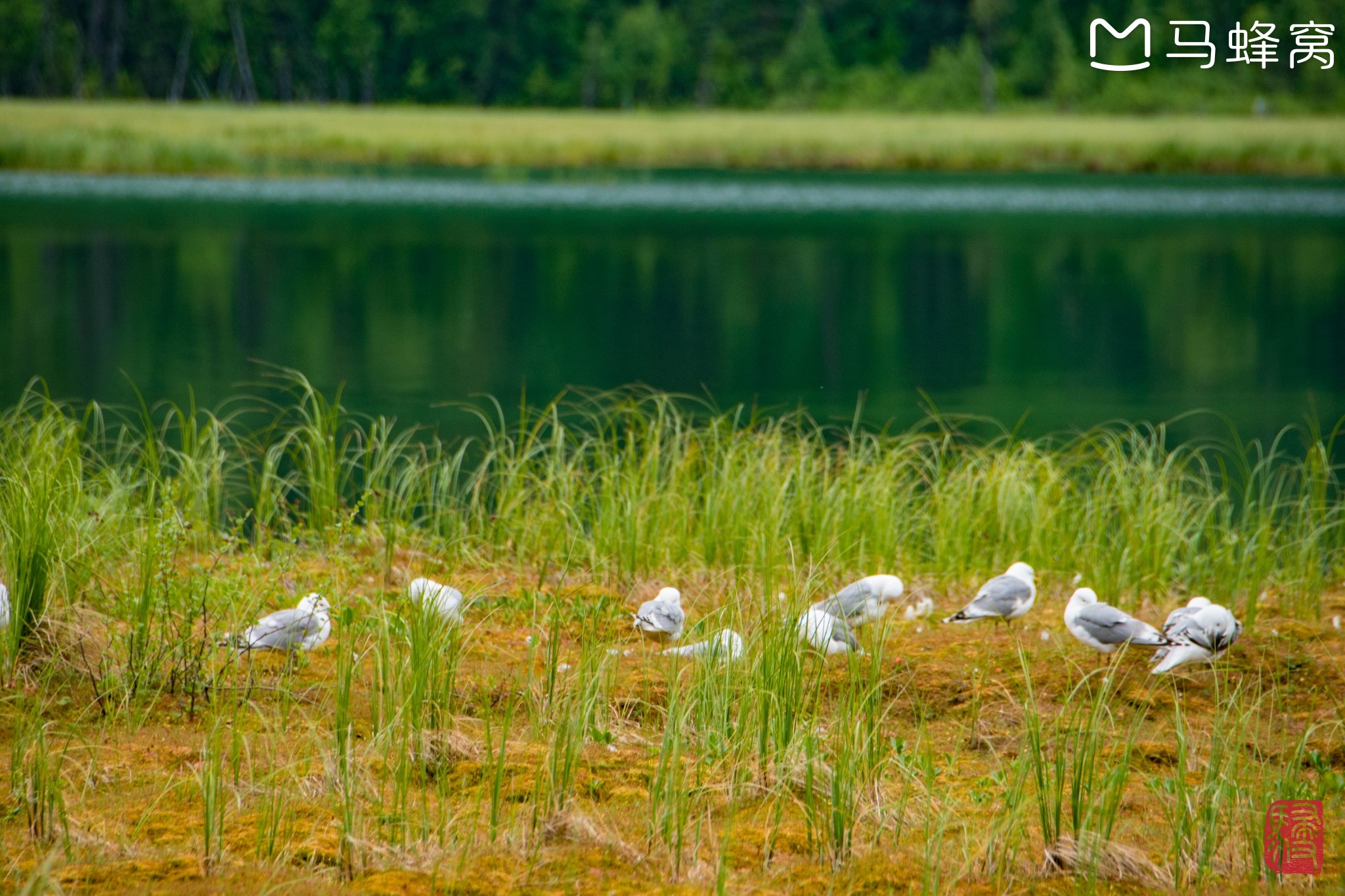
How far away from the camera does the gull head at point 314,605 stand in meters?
3.03

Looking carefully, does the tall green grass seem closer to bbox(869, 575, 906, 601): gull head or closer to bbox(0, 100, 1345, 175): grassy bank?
bbox(869, 575, 906, 601): gull head

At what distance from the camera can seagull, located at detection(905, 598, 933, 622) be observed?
11.9 feet

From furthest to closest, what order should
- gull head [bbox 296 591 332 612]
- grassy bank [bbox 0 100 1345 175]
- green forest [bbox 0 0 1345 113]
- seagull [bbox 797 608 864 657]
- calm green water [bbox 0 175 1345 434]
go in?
green forest [bbox 0 0 1345 113]
grassy bank [bbox 0 100 1345 175]
calm green water [bbox 0 175 1345 434]
gull head [bbox 296 591 332 612]
seagull [bbox 797 608 864 657]

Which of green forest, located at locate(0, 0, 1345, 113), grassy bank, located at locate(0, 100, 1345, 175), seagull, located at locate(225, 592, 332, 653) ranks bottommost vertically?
seagull, located at locate(225, 592, 332, 653)

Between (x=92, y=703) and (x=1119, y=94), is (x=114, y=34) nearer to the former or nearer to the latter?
(x=1119, y=94)

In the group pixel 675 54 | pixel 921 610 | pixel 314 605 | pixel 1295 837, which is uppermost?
pixel 675 54

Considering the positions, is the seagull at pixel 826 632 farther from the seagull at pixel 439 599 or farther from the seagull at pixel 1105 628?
the seagull at pixel 439 599

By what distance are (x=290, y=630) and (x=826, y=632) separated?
1.18 metres

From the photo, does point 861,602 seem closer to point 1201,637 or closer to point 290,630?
point 1201,637

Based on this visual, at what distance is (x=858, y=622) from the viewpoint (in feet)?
10.9

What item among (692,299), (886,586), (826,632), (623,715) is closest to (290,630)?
(623,715)

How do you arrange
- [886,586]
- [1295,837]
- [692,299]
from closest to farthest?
[1295,837], [886,586], [692,299]

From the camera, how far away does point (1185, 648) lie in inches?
122

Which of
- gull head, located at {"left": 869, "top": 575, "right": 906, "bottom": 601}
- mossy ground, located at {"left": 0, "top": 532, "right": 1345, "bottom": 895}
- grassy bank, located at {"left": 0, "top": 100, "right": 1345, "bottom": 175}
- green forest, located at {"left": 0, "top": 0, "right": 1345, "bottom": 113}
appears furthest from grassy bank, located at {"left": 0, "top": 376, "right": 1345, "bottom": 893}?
green forest, located at {"left": 0, "top": 0, "right": 1345, "bottom": 113}
